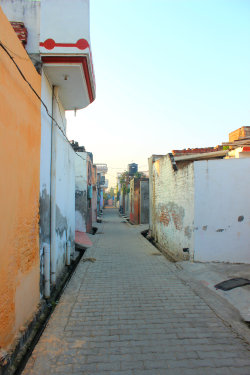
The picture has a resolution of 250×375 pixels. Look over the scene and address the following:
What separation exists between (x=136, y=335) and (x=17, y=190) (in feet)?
8.30

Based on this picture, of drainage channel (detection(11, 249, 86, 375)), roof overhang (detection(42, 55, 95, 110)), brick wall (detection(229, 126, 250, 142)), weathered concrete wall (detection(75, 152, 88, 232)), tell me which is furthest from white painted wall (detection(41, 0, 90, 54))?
weathered concrete wall (detection(75, 152, 88, 232))

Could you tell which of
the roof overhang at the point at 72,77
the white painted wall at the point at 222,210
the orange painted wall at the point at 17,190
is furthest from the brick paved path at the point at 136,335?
the roof overhang at the point at 72,77

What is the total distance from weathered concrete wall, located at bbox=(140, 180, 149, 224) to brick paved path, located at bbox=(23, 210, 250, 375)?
16.2 meters

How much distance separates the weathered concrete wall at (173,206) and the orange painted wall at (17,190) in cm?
459

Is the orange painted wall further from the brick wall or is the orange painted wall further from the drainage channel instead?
the brick wall

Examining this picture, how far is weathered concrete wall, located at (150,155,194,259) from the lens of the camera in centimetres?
790

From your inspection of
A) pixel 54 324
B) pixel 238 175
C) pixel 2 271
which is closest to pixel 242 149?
pixel 238 175

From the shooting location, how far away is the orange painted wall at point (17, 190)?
3074 millimetres

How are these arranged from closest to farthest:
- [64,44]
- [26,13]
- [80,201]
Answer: [64,44] → [26,13] → [80,201]

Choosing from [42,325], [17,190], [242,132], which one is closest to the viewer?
[17,190]

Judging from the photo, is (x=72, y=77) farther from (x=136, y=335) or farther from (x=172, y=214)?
(x=172, y=214)

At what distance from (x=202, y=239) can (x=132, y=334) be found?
397 cm

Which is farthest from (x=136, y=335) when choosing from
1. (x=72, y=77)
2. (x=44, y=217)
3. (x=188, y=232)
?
(x=72, y=77)

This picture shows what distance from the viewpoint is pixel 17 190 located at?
3.51 metres
